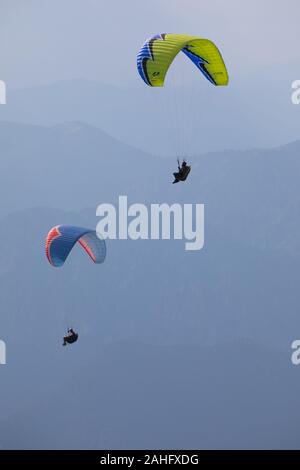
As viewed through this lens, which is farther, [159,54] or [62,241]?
[62,241]

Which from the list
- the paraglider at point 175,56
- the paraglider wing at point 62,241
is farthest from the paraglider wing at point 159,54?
the paraglider wing at point 62,241

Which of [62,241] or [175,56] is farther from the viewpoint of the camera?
[62,241]

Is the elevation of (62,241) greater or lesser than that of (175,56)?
lesser

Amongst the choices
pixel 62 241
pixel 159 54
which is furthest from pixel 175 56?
pixel 62 241

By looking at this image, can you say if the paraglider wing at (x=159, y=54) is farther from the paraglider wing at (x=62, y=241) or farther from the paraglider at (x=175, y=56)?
the paraglider wing at (x=62, y=241)

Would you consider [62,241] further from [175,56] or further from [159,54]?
[175,56]

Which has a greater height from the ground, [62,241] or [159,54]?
[159,54]

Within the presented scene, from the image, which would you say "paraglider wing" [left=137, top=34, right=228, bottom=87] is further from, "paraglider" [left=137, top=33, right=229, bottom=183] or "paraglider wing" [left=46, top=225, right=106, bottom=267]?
"paraglider wing" [left=46, top=225, right=106, bottom=267]

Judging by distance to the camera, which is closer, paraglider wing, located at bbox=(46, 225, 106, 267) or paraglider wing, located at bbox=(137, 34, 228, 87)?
paraglider wing, located at bbox=(137, 34, 228, 87)

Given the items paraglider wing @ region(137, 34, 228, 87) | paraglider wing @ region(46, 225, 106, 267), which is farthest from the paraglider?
paraglider wing @ region(46, 225, 106, 267)

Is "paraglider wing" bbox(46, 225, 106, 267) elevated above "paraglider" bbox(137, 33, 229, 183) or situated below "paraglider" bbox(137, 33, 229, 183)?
below
